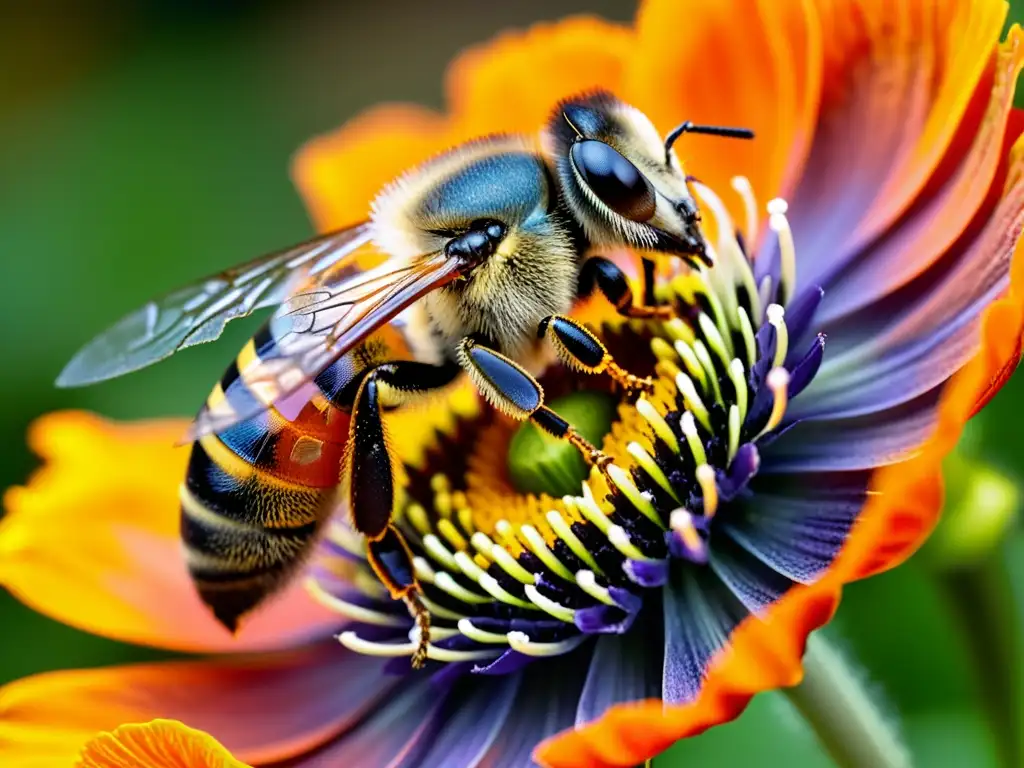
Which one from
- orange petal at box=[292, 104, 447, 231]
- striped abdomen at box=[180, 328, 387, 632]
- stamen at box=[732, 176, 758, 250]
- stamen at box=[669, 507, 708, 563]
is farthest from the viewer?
orange petal at box=[292, 104, 447, 231]

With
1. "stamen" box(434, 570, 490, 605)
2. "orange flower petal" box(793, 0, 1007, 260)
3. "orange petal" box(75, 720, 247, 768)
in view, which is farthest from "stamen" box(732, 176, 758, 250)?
"orange petal" box(75, 720, 247, 768)

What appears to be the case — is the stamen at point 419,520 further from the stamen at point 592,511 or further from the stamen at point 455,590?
the stamen at point 592,511

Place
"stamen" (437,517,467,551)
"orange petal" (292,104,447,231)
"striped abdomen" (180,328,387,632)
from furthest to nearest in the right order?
"orange petal" (292,104,447,231) < "stamen" (437,517,467,551) < "striped abdomen" (180,328,387,632)

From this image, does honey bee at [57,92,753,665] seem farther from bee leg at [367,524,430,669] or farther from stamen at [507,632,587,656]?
stamen at [507,632,587,656]

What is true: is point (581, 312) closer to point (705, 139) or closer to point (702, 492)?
point (702, 492)

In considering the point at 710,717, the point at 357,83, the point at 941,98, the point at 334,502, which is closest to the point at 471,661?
the point at 334,502

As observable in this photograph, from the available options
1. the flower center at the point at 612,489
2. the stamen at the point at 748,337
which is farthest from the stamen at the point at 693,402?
the stamen at the point at 748,337
